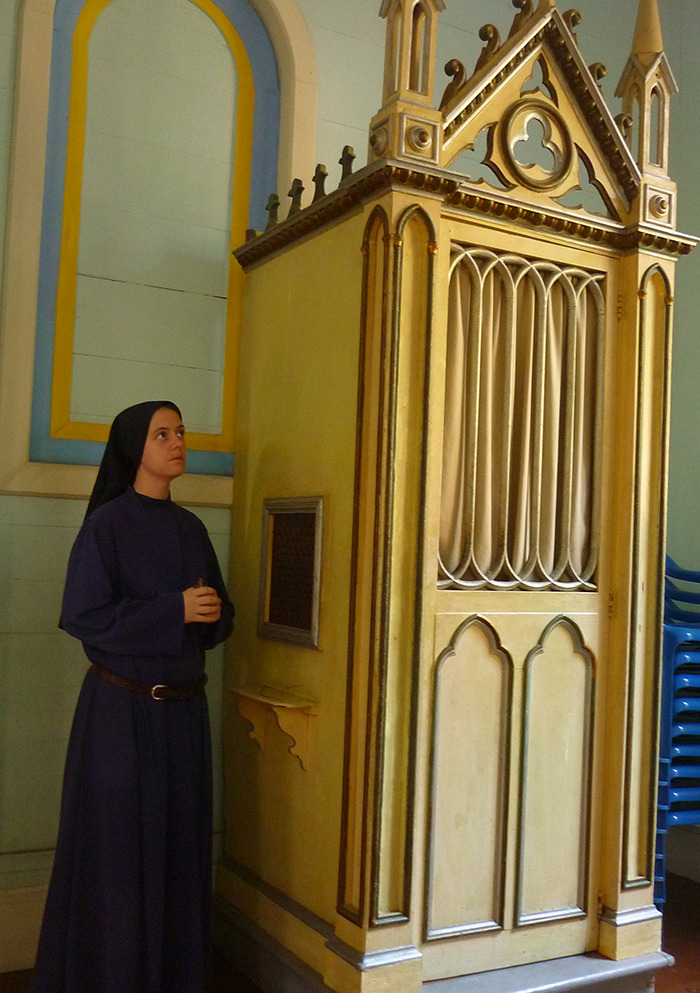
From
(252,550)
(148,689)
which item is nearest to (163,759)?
(148,689)

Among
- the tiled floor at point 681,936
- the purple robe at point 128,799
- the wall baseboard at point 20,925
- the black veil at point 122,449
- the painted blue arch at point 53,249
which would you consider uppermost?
the painted blue arch at point 53,249

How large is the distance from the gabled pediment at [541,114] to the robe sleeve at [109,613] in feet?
4.56

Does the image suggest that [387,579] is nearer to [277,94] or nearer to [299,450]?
[299,450]

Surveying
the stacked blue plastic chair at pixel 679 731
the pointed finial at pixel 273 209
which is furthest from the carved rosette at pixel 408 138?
the stacked blue plastic chair at pixel 679 731

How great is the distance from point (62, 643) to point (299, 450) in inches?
38.5

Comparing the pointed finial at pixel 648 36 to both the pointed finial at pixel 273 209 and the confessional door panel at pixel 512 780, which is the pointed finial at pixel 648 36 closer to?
the pointed finial at pixel 273 209

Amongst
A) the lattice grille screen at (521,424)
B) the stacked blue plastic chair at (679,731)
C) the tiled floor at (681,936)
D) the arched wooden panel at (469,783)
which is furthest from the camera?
the stacked blue plastic chair at (679,731)

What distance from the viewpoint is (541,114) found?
2.91 metres

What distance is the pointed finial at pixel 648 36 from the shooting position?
9.97 ft

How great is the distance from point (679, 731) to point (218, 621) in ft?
5.80

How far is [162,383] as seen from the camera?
3.34 metres

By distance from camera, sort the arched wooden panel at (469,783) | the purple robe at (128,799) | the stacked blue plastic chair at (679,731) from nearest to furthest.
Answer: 1. the purple robe at (128,799)
2. the arched wooden panel at (469,783)
3. the stacked blue plastic chair at (679,731)

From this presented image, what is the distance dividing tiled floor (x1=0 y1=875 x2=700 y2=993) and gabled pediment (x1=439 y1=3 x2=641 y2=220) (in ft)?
7.78

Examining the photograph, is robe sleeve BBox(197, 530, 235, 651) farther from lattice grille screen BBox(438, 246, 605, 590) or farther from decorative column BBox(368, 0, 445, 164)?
decorative column BBox(368, 0, 445, 164)
